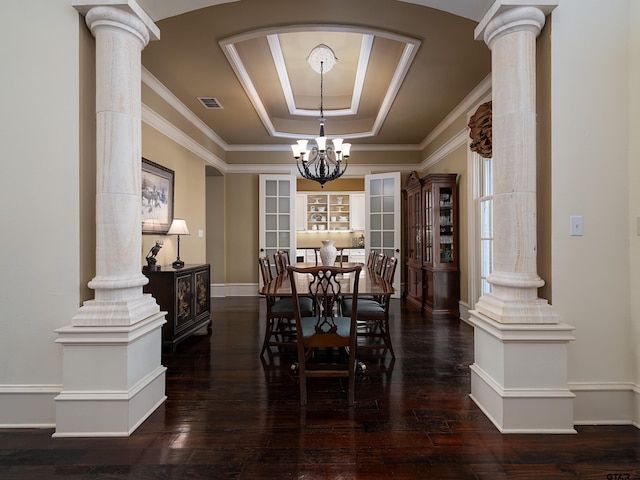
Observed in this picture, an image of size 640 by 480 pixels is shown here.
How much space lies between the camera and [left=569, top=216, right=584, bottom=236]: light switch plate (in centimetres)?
197

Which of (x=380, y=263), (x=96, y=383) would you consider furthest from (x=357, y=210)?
(x=96, y=383)

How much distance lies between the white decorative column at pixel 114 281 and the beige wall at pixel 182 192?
5.88 ft

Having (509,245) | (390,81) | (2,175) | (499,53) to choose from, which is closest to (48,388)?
(2,175)

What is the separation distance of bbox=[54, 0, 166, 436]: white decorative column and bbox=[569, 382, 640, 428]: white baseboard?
2551 millimetres

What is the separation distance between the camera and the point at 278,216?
21.3ft

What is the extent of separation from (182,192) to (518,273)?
165 inches

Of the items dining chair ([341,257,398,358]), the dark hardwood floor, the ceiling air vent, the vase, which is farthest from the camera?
the ceiling air vent

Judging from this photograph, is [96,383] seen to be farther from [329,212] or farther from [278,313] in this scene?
[329,212]

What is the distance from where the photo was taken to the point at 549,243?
1.99 meters

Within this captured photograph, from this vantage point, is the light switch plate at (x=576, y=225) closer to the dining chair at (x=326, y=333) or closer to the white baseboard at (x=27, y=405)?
the dining chair at (x=326, y=333)

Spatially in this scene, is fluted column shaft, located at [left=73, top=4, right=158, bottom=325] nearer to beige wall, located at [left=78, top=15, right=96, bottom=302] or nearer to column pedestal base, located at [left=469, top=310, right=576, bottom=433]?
beige wall, located at [left=78, top=15, right=96, bottom=302]

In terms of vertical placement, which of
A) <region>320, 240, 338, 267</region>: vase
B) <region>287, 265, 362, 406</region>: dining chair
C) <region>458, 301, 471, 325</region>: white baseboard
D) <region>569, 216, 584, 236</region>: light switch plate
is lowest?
<region>458, 301, 471, 325</region>: white baseboard

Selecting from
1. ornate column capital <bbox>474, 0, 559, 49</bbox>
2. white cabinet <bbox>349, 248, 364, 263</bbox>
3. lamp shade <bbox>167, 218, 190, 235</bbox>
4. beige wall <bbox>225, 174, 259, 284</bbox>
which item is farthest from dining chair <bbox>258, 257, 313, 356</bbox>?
white cabinet <bbox>349, 248, 364, 263</bbox>

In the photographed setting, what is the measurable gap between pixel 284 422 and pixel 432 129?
199 inches
